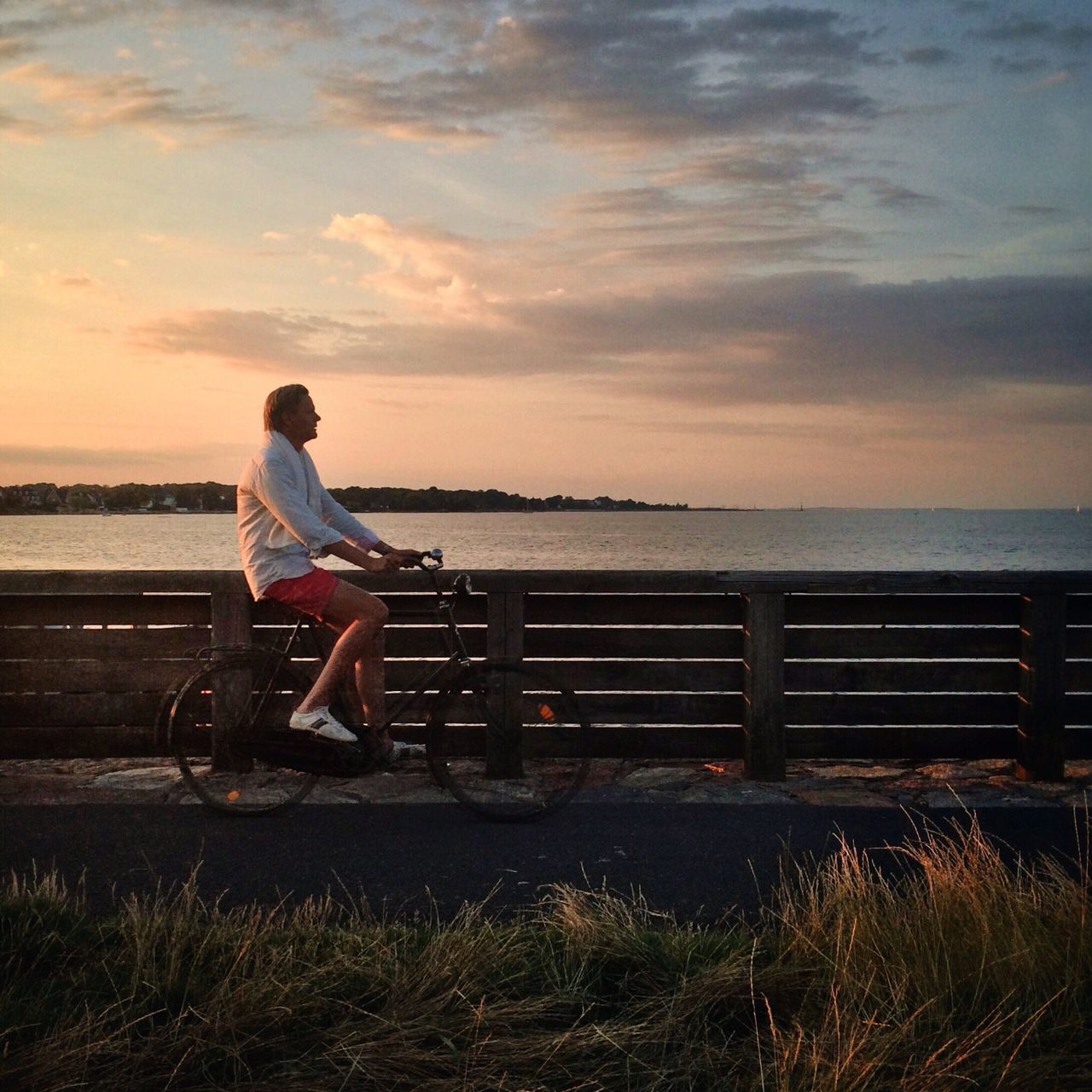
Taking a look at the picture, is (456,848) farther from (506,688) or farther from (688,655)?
(688,655)

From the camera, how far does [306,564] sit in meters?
5.98

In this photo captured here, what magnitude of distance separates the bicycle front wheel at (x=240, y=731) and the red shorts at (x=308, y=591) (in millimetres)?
419

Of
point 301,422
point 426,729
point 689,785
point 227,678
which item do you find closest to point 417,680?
point 426,729

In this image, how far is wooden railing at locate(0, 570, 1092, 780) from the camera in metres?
6.91

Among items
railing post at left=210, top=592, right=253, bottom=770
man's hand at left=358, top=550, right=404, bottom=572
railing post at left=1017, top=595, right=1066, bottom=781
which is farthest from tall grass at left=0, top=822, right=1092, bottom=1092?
railing post at left=1017, top=595, right=1066, bottom=781

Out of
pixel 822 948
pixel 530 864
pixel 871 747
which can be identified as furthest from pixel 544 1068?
pixel 871 747

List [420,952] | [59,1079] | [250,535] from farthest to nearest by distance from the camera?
[250,535]
[420,952]
[59,1079]

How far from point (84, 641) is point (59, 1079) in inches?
177

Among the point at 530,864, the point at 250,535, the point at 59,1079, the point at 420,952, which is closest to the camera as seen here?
the point at 59,1079

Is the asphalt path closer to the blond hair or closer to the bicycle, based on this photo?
the bicycle

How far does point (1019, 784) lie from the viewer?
695 cm

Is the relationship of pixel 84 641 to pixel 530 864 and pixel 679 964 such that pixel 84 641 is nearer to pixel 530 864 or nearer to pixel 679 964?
pixel 530 864

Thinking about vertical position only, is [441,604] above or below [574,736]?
above

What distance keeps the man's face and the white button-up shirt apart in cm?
7
